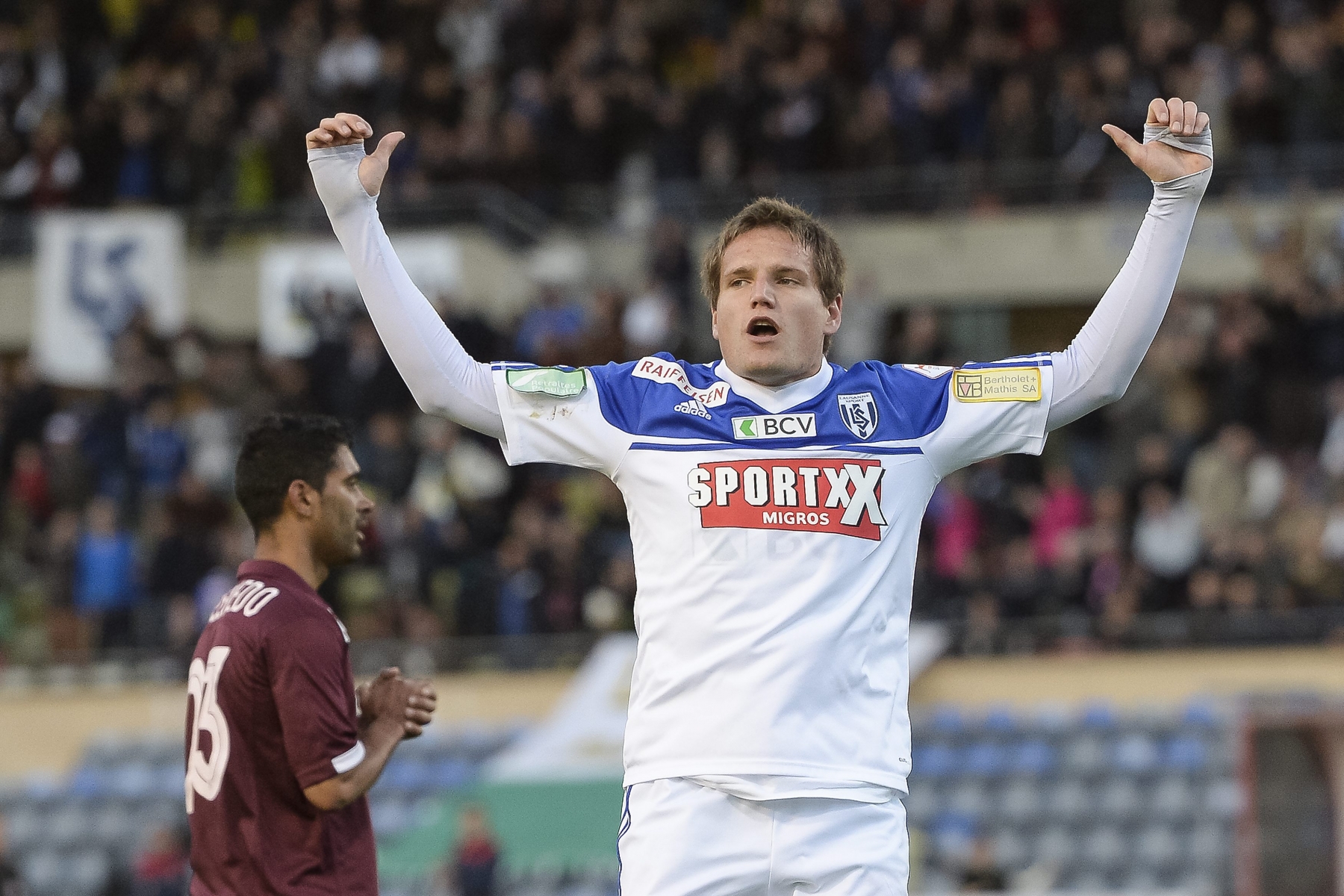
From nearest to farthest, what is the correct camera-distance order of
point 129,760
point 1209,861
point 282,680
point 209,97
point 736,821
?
point 736,821 → point 282,680 → point 1209,861 → point 129,760 → point 209,97

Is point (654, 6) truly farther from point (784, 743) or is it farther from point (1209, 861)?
point (784, 743)

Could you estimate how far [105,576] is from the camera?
15906mm

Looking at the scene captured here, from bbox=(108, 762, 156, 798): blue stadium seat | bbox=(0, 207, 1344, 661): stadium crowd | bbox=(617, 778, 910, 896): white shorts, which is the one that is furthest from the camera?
bbox=(108, 762, 156, 798): blue stadium seat

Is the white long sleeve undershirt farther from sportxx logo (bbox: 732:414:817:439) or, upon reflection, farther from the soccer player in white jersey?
sportxx logo (bbox: 732:414:817:439)

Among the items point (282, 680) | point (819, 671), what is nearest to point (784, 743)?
point (819, 671)

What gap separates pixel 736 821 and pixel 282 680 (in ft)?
4.92

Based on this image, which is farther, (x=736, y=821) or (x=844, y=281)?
(x=844, y=281)

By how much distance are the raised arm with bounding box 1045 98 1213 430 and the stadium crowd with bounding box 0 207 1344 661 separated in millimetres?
9392

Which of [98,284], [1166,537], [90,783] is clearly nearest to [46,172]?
[98,284]

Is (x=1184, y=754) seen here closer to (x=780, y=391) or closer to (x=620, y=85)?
(x=780, y=391)

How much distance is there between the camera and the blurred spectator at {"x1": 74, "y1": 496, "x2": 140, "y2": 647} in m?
15.7

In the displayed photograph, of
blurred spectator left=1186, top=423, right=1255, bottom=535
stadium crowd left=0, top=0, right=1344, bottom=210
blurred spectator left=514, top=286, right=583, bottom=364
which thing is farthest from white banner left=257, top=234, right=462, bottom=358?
blurred spectator left=1186, top=423, right=1255, bottom=535

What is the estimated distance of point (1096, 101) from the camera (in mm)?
18188

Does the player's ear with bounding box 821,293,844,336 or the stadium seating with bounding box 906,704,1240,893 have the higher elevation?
the player's ear with bounding box 821,293,844,336
